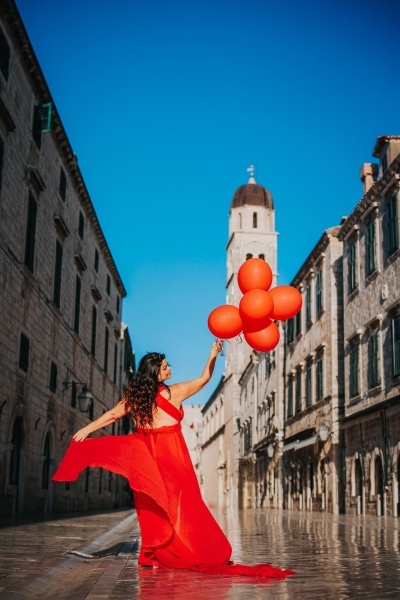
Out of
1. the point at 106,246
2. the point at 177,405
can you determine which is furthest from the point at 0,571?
the point at 106,246

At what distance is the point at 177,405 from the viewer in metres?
7.32

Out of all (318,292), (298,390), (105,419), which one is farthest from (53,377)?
(105,419)

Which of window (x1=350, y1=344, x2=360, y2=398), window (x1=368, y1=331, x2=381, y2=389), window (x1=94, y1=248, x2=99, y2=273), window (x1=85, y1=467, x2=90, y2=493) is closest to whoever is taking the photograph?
window (x1=368, y1=331, x2=381, y2=389)

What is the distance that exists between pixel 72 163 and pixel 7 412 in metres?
11.4

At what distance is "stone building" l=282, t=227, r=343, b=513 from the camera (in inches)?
1175

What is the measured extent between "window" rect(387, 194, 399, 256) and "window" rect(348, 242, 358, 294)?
392 cm

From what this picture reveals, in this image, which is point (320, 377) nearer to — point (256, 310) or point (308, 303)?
point (308, 303)

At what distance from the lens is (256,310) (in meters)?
8.15

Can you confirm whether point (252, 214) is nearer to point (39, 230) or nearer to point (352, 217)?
point (352, 217)

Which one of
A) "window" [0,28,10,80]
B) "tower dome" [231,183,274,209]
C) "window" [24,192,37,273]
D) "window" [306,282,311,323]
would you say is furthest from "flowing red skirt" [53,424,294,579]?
"tower dome" [231,183,274,209]

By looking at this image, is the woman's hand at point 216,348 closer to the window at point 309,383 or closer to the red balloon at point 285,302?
the red balloon at point 285,302

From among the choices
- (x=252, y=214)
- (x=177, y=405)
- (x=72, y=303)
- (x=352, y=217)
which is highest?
(x=252, y=214)

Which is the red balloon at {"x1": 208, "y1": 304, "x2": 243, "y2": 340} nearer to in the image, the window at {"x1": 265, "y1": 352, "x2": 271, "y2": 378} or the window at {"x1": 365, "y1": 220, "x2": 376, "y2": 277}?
the window at {"x1": 365, "y1": 220, "x2": 376, "y2": 277}

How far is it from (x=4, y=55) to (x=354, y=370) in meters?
15.6
